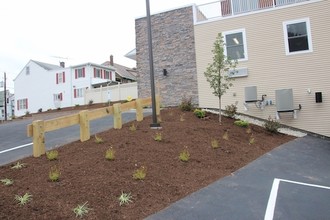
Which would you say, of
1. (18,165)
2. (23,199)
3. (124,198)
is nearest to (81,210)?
(124,198)

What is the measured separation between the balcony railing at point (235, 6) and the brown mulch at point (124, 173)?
328 inches

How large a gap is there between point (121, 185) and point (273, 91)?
10.4 meters

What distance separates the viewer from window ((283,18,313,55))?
1262 cm

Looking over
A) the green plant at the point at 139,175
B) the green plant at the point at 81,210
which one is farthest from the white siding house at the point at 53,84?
the green plant at the point at 81,210

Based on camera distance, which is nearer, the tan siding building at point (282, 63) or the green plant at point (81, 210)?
the green plant at point (81, 210)

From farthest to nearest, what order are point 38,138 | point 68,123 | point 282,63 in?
point 282,63, point 68,123, point 38,138

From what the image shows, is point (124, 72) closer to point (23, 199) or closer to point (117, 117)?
point (117, 117)

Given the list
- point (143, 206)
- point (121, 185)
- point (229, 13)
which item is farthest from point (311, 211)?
point (229, 13)

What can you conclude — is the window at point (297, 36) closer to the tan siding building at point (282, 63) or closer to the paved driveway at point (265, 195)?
the tan siding building at point (282, 63)

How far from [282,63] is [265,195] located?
9746 mm

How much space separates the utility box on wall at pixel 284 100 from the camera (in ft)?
39.7

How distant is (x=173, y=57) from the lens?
1533 cm

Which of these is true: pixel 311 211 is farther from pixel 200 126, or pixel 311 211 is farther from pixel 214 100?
pixel 214 100

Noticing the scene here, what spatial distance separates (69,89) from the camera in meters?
34.1
